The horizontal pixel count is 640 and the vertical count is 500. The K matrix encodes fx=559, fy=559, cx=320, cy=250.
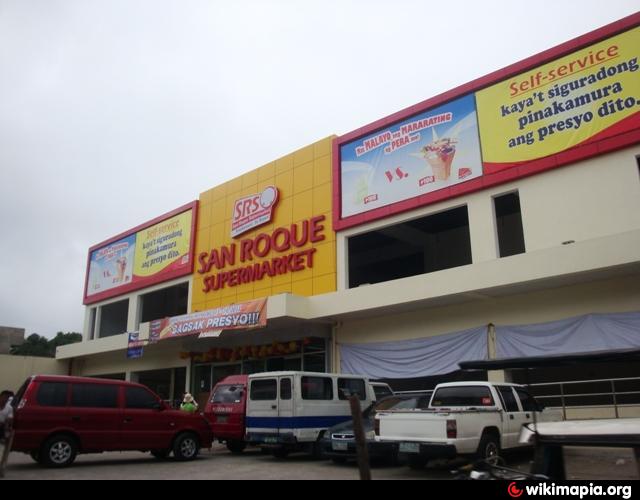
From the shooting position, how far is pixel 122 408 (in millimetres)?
12250

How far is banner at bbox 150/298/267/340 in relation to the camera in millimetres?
18703

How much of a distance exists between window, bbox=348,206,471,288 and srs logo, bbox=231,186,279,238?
12.3ft

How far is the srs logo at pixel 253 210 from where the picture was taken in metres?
23.0

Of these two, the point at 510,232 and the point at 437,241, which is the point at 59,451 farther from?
the point at 510,232

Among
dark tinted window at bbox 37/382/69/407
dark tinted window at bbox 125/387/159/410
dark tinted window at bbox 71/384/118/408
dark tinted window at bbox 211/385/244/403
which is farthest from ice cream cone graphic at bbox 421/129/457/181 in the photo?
dark tinted window at bbox 37/382/69/407

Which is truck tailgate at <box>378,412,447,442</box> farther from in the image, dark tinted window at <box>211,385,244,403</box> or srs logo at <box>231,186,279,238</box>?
srs logo at <box>231,186,279,238</box>

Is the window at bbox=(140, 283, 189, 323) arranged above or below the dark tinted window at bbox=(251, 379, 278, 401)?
above

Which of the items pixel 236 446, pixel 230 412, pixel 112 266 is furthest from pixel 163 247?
pixel 230 412

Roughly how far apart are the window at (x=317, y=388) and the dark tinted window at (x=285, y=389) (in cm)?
35

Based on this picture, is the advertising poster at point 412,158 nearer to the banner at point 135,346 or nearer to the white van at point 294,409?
the white van at point 294,409

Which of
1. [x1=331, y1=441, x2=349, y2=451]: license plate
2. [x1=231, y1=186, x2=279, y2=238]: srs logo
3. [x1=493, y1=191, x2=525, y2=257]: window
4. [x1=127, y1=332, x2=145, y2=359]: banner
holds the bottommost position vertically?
[x1=331, y1=441, x2=349, y2=451]: license plate

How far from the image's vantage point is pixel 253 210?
2380 cm
